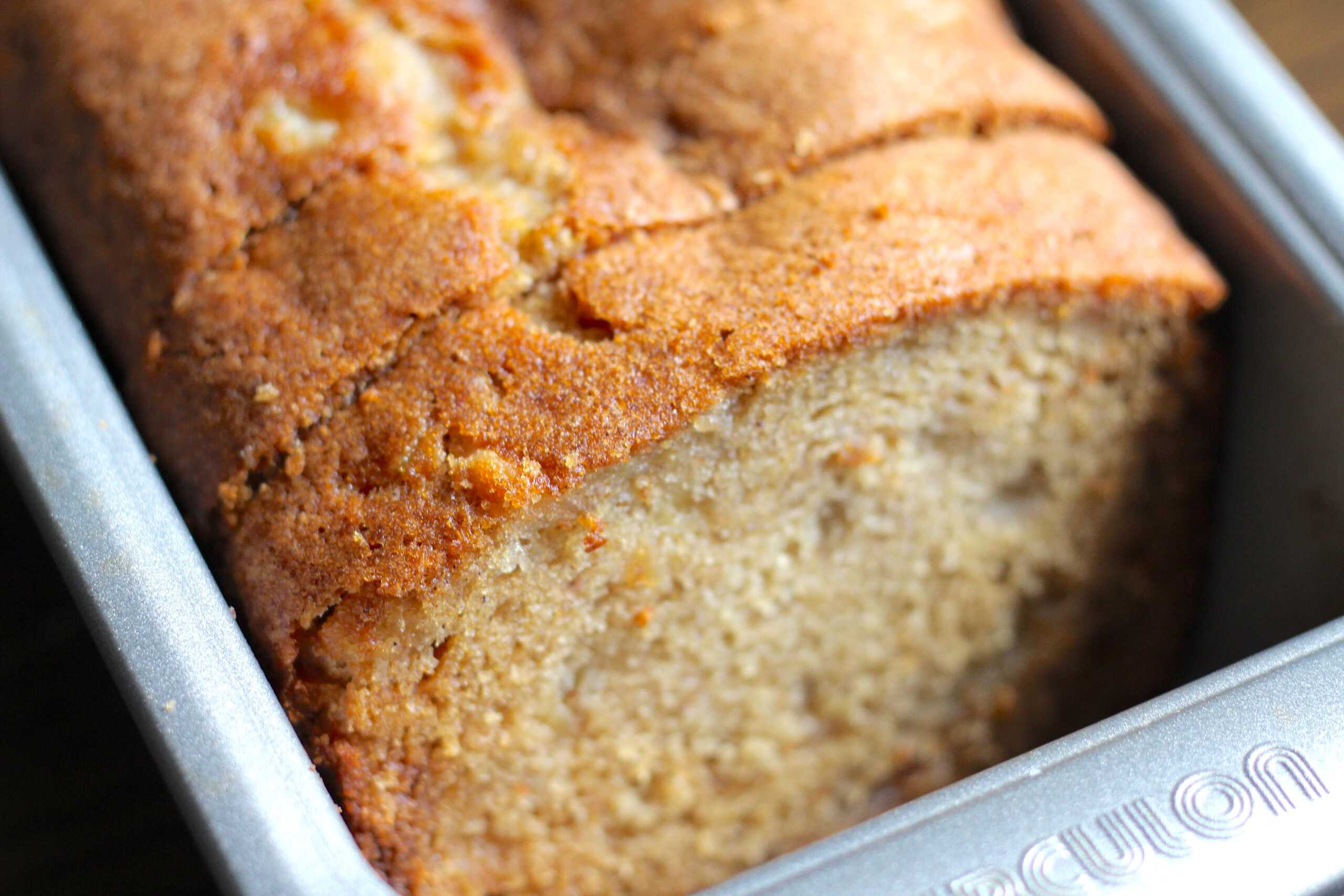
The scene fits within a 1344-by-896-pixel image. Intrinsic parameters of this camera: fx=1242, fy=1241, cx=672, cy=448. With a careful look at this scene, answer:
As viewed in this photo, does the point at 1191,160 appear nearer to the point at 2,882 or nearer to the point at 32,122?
the point at 32,122

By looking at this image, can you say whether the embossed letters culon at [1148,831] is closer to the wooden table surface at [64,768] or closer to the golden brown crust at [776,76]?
the golden brown crust at [776,76]

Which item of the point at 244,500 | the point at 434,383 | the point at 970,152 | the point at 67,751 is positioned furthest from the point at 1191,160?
the point at 67,751

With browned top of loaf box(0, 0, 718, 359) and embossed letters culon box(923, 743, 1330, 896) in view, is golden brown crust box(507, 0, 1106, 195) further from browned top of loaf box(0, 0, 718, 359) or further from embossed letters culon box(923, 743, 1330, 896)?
embossed letters culon box(923, 743, 1330, 896)

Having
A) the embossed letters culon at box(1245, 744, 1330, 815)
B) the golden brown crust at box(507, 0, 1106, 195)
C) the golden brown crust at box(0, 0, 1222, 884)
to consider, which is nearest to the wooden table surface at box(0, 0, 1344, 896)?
the golden brown crust at box(0, 0, 1222, 884)

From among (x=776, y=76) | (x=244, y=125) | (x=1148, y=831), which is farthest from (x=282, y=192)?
(x=1148, y=831)

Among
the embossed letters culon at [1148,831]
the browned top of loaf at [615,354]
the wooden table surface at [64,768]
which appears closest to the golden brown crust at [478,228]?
the browned top of loaf at [615,354]

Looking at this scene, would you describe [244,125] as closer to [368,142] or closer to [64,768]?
[368,142]
